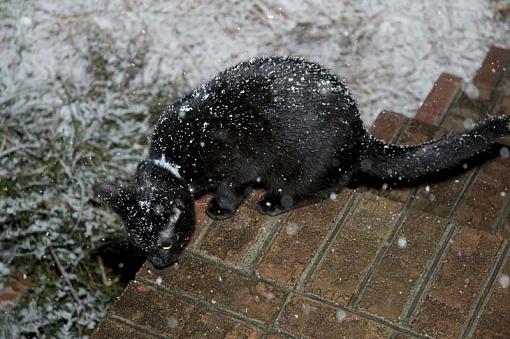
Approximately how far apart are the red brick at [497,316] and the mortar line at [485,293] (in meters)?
0.01

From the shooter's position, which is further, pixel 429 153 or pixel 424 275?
pixel 429 153

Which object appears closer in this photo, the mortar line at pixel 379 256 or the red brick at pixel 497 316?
the red brick at pixel 497 316

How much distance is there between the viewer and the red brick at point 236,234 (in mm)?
3064

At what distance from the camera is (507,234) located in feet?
11.4

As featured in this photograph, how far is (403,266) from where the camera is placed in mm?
2898

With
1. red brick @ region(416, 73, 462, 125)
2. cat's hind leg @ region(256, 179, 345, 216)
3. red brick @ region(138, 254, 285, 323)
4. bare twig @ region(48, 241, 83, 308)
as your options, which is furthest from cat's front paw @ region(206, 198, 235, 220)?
red brick @ region(416, 73, 462, 125)

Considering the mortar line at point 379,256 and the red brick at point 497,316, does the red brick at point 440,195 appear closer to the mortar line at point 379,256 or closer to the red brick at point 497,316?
the mortar line at point 379,256

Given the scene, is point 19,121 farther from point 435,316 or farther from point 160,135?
point 435,316

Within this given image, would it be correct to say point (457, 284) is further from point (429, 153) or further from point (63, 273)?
point (63, 273)

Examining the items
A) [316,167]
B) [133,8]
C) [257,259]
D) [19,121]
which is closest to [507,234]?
[316,167]

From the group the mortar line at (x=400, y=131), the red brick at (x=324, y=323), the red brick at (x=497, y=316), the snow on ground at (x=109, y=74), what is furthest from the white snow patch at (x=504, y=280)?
the snow on ground at (x=109, y=74)

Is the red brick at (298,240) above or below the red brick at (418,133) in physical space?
above

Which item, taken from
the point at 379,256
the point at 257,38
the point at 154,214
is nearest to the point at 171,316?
the point at 154,214

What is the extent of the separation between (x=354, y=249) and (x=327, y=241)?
12 cm
